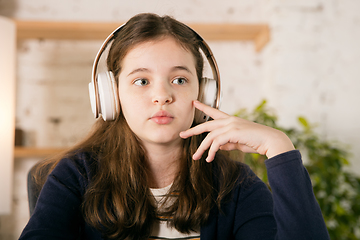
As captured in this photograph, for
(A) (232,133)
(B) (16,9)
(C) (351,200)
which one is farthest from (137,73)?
(B) (16,9)

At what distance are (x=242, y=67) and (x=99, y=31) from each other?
1150mm

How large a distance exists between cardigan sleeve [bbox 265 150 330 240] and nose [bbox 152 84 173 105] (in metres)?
0.34

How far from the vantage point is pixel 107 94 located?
3.02 ft

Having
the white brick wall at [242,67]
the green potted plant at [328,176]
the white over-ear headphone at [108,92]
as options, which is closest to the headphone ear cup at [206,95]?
the white over-ear headphone at [108,92]

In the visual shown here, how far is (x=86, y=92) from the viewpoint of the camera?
7.81 ft

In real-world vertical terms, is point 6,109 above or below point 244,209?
above

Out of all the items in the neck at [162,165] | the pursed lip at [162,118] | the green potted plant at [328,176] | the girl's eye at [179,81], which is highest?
the girl's eye at [179,81]

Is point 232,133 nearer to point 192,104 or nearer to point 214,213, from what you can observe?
point 192,104

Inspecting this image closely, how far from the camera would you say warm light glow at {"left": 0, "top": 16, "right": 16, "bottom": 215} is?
1.69 metres

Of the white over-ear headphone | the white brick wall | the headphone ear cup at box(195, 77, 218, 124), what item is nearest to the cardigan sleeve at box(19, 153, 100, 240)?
the white over-ear headphone

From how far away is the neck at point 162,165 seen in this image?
1059 millimetres

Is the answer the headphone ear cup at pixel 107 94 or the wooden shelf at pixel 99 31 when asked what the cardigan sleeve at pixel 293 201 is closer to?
the headphone ear cup at pixel 107 94

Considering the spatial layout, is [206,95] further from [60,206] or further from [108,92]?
[60,206]

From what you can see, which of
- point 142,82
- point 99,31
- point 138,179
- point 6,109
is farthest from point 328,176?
point 6,109
